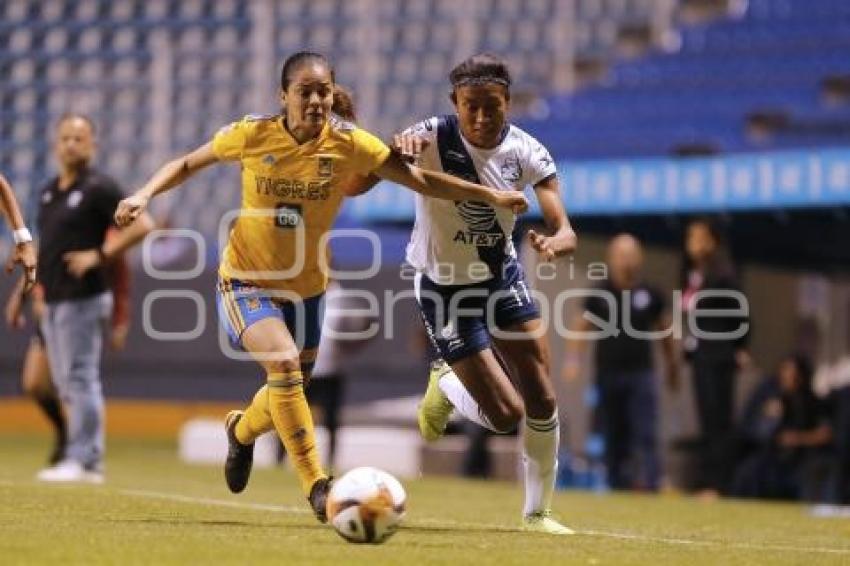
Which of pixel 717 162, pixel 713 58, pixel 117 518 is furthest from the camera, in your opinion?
pixel 713 58

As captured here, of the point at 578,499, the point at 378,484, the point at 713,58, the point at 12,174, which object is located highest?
the point at 713,58

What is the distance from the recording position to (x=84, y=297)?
42.2ft

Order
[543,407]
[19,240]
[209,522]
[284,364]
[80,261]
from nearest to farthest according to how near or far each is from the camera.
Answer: [284,364] → [209,522] → [543,407] → [19,240] → [80,261]

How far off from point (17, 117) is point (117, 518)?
56.7ft

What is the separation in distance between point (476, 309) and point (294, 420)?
4.08 ft

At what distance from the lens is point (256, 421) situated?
9.31 meters

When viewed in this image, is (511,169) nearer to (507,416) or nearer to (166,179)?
(507,416)

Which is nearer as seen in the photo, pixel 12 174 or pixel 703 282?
pixel 703 282

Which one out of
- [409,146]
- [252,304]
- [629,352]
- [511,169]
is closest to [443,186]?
[409,146]

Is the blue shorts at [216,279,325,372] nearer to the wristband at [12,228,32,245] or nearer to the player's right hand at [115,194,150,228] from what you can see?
the player's right hand at [115,194,150,228]

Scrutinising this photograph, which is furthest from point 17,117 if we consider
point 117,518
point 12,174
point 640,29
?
point 117,518

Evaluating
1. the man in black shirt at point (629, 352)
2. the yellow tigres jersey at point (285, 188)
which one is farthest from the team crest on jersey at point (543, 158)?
the man in black shirt at point (629, 352)

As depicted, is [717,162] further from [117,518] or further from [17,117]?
[17,117]

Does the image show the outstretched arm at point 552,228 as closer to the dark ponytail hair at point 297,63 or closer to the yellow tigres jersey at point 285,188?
the yellow tigres jersey at point 285,188
